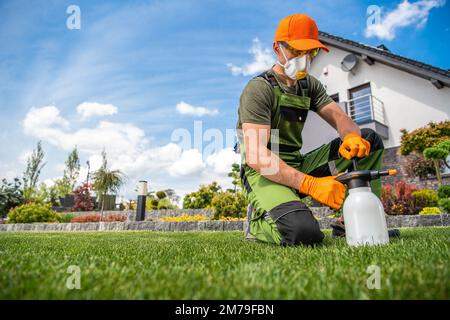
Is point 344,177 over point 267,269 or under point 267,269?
over

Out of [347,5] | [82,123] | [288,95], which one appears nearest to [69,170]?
[82,123]

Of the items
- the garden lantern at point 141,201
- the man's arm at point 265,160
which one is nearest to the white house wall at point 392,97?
the garden lantern at point 141,201

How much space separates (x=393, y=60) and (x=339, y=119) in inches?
407

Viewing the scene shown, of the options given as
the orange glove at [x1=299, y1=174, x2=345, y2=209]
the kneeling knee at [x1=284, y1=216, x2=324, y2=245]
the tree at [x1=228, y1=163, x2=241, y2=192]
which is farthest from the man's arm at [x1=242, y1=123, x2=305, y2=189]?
the tree at [x1=228, y1=163, x2=241, y2=192]

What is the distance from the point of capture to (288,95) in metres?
2.90

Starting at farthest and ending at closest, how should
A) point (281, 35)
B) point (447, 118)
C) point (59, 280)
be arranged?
point (447, 118) → point (281, 35) → point (59, 280)

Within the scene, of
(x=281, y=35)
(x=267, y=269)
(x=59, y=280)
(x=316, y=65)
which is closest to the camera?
(x=59, y=280)

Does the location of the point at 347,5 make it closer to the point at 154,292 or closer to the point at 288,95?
the point at 288,95

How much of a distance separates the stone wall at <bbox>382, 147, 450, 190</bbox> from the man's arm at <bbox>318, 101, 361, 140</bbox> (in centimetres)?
788

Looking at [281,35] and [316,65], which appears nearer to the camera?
[281,35]

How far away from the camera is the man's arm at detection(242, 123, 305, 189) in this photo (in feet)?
7.89

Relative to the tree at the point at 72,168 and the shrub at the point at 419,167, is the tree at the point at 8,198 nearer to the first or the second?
the tree at the point at 72,168

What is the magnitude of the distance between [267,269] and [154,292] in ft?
1.73

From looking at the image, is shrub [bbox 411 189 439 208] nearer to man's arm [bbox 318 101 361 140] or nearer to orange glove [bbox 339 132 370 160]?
man's arm [bbox 318 101 361 140]
